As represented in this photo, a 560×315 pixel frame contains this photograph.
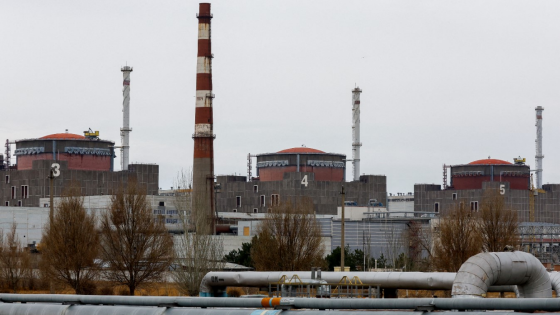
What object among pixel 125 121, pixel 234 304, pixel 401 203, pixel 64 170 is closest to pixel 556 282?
pixel 234 304

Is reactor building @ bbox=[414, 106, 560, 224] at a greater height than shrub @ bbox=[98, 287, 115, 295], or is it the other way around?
reactor building @ bbox=[414, 106, 560, 224]

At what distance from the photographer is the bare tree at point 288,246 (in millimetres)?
49156

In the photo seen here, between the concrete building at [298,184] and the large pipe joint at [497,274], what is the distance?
83.8 meters

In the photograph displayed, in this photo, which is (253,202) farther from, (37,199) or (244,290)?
(244,290)

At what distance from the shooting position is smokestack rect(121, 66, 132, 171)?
319 feet

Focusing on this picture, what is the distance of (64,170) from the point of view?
3612 inches

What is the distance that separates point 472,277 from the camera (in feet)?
69.1

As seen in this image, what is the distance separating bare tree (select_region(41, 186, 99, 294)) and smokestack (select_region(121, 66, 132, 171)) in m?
55.3

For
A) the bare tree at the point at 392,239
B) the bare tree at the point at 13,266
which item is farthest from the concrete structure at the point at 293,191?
the bare tree at the point at 13,266

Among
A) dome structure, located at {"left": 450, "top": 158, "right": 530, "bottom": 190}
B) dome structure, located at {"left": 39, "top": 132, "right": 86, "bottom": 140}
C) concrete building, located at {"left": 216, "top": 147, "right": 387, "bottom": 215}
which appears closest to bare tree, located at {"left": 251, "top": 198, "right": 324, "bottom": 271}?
dome structure, located at {"left": 39, "top": 132, "right": 86, "bottom": 140}

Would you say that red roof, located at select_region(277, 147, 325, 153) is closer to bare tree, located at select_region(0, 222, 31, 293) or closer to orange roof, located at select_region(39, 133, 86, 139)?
orange roof, located at select_region(39, 133, 86, 139)

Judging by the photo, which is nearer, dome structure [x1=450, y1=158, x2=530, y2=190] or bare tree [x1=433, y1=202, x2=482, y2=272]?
bare tree [x1=433, y1=202, x2=482, y2=272]

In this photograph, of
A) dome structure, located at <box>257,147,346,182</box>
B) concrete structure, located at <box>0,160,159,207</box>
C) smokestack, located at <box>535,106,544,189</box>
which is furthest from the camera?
smokestack, located at <box>535,106,544,189</box>

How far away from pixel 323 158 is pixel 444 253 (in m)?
64.2
